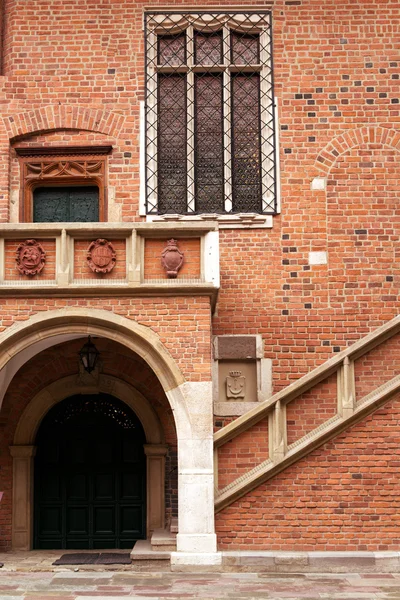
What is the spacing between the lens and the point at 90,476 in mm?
12727

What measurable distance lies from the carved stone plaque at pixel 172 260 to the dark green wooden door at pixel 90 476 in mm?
3137

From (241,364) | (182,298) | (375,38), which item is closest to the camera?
(182,298)

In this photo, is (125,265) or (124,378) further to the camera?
(124,378)

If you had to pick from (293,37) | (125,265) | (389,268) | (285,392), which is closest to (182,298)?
(125,265)

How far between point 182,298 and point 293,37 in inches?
212

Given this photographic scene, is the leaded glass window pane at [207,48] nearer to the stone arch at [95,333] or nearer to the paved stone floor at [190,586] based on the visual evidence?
the stone arch at [95,333]

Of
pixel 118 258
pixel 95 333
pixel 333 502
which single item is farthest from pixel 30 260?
pixel 333 502

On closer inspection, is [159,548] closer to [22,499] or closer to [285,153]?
[22,499]

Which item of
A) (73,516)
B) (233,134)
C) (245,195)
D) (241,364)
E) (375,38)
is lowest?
(73,516)

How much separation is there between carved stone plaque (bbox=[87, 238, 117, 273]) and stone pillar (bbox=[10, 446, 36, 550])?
336 cm

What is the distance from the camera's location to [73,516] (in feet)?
41.4

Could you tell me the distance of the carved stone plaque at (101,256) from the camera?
10.6 meters

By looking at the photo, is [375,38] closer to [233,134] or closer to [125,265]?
[233,134]

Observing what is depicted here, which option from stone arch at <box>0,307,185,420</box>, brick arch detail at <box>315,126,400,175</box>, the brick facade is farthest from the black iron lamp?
brick arch detail at <box>315,126,400,175</box>
